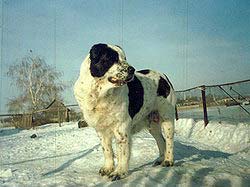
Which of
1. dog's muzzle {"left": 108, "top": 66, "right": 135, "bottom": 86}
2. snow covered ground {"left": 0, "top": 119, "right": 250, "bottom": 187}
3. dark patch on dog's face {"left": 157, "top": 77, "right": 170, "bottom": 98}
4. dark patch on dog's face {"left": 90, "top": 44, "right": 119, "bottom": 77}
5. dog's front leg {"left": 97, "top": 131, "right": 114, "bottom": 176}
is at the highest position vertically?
dark patch on dog's face {"left": 90, "top": 44, "right": 119, "bottom": 77}

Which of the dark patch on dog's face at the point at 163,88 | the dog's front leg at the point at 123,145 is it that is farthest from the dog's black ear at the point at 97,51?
the dark patch on dog's face at the point at 163,88

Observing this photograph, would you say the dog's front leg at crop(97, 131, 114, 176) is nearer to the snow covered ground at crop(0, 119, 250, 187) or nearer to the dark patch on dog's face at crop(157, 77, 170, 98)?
the snow covered ground at crop(0, 119, 250, 187)

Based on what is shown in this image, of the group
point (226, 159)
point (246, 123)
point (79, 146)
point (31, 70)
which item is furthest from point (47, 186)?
point (31, 70)

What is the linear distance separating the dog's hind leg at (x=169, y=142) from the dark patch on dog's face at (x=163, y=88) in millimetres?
552

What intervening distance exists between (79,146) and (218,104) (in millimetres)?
5711

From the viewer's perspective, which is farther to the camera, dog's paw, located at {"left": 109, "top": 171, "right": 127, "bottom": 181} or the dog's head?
dog's paw, located at {"left": 109, "top": 171, "right": 127, "bottom": 181}

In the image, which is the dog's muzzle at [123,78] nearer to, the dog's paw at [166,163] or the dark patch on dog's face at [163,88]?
the dark patch on dog's face at [163,88]

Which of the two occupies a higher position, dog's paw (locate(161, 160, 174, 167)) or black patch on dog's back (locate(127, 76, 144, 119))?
black patch on dog's back (locate(127, 76, 144, 119))

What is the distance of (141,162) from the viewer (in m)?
6.93

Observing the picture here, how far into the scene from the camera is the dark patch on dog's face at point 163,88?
6527 mm

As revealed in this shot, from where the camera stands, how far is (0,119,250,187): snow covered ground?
190 inches

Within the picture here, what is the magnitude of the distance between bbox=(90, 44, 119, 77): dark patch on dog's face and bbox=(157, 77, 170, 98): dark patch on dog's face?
1825 millimetres

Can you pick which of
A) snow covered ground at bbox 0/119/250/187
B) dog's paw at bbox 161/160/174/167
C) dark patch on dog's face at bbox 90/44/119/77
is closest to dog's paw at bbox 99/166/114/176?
snow covered ground at bbox 0/119/250/187

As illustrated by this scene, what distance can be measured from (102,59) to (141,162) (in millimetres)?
2867
